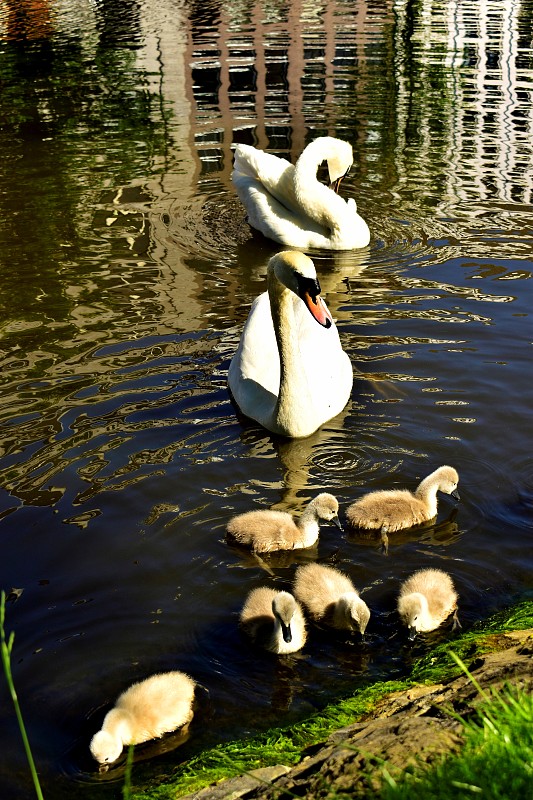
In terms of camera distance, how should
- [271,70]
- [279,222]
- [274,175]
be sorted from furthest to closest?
[271,70], [274,175], [279,222]

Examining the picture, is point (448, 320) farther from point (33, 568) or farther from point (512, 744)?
point (512, 744)

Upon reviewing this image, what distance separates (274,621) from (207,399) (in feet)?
10.8

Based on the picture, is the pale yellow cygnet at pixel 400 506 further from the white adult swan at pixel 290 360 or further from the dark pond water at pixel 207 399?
the white adult swan at pixel 290 360

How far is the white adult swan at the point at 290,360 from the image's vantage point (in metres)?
7.46

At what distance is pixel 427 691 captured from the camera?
14.6 feet

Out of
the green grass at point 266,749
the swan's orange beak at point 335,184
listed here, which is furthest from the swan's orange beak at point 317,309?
the swan's orange beak at point 335,184

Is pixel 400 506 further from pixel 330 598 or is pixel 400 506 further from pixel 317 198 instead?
pixel 317 198

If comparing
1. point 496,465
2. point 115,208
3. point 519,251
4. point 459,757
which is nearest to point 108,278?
point 115,208

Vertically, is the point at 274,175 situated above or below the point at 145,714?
above

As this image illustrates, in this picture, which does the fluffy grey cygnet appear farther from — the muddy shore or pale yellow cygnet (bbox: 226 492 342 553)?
the muddy shore

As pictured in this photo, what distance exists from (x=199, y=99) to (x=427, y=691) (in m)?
20.0

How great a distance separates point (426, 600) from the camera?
5.21 meters

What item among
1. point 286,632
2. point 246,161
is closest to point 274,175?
point 246,161

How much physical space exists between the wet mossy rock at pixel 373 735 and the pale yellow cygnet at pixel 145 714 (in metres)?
0.27
